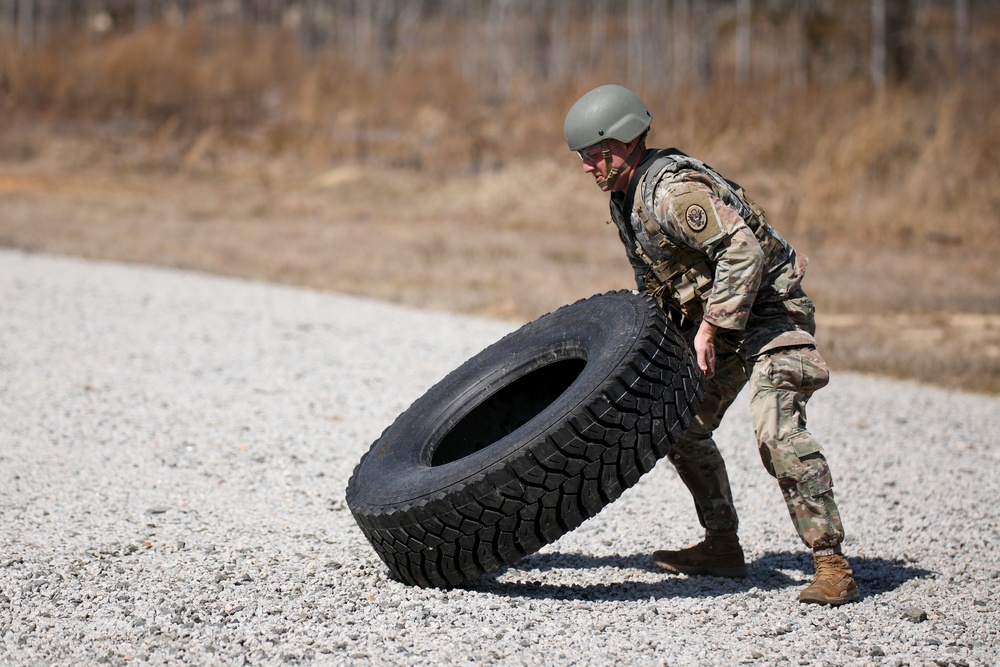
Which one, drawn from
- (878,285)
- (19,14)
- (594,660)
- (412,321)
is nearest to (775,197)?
(878,285)

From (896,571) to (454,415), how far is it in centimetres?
183

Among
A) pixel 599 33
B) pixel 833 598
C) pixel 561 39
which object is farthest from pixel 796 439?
pixel 599 33

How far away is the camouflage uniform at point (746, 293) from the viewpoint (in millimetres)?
3543

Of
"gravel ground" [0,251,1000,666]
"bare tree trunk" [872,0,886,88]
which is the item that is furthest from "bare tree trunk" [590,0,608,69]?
"gravel ground" [0,251,1000,666]

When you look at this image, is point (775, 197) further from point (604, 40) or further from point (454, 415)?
point (604, 40)

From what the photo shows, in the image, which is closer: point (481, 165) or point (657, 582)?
point (657, 582)

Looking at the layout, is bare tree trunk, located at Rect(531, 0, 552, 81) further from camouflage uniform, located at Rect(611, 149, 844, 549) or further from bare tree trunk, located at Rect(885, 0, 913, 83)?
camouflage uniform, located at Rect(611, 149, 844, 549)

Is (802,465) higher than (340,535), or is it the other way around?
(802,465)

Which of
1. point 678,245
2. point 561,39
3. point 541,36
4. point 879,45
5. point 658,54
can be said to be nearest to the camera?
point 678,245

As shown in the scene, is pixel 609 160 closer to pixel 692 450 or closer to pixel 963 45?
pixel 692 450

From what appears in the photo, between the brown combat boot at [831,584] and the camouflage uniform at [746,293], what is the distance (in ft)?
0.25

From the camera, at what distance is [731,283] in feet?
11.6

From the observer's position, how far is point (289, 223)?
15203mm

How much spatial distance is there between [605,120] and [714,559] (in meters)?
1.72
